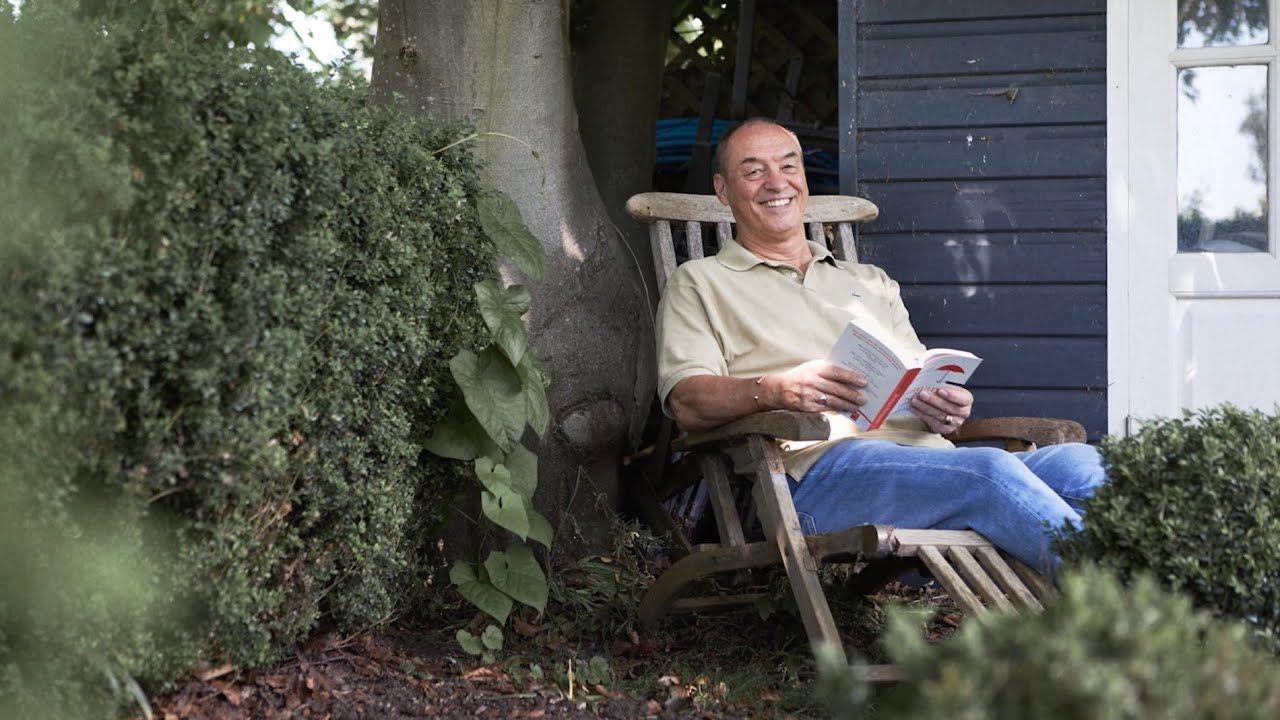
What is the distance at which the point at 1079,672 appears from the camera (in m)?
1.11

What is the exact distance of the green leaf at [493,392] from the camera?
2691 millimetres

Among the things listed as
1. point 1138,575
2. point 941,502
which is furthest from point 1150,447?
point 941,502

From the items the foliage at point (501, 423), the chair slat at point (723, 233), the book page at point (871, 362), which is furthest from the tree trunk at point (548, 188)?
the book page at point (871, 362)

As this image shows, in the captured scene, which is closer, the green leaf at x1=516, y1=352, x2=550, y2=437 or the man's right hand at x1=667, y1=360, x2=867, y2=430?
the man's right hand at x1=667, y1=360, x2=867, y2=430

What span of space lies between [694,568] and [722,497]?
21 cm

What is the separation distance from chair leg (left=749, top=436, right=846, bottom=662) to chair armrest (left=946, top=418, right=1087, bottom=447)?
632mm

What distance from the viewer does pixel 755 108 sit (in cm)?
614

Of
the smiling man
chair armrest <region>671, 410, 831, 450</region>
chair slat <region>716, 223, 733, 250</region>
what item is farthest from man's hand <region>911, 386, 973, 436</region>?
chair slat <region>716, 223, 733, 250</region>

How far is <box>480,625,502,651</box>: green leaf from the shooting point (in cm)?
283

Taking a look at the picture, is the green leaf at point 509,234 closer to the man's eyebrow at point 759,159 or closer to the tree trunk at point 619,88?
the man's eyebrow at point 759,159

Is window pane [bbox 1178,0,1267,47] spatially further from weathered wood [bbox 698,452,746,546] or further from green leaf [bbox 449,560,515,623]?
green leaf [bbox 449,560,515,623]

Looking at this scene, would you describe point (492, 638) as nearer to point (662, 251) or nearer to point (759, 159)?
point (662, 251)

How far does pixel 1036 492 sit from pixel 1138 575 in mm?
487

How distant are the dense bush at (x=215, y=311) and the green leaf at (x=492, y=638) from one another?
13.2 inches
